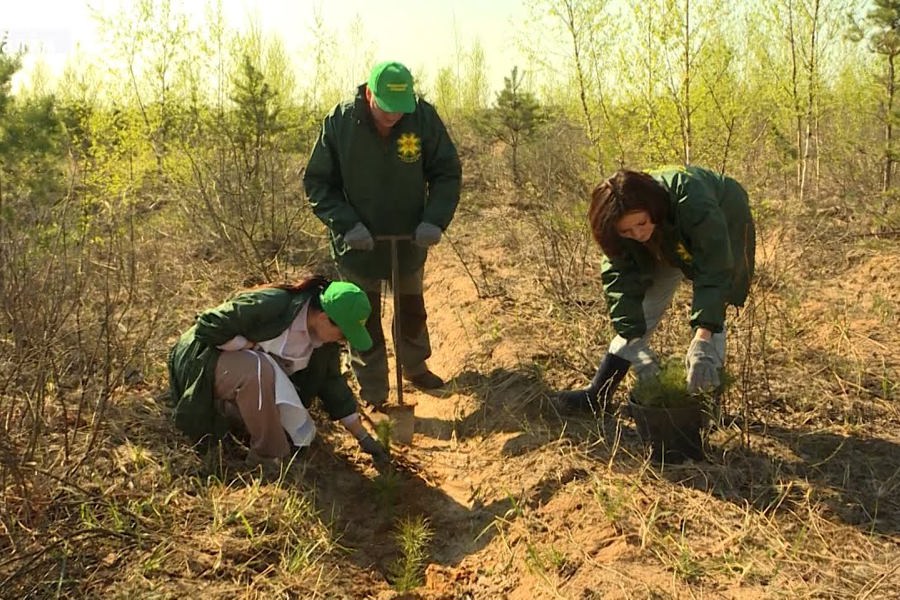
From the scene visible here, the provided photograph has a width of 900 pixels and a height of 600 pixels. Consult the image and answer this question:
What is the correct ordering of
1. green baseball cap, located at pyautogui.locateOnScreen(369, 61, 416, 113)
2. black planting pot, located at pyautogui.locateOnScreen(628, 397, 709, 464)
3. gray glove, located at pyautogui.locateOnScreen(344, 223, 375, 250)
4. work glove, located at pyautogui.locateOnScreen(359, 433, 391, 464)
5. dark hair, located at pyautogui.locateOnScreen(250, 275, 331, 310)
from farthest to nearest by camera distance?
gray glove, located at pyautogui.locateOnScreen(344, 223, 375, 250), green baseball cap, located at pyautogui.locateOnScreen(369, 61, 416, 113), work glove, located at pyautogui.locateOnScreen(359, 433, 391, 464), dark hair, located at pyautogui.locateOnScreen(250, 275, 331, 310), black planting pot, located at pyautogui.locateOnScreen(628, 397, 709, 464)

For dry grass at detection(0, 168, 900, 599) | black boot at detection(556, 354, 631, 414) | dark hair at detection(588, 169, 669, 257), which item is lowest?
dry grass at detection(0, 168, 900, 599)

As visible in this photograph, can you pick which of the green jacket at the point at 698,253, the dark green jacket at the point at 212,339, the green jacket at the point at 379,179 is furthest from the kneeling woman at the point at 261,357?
the green jacket at the point at 698,253

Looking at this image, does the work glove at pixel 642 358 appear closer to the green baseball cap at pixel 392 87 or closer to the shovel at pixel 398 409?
the shovel at pixel 398 409

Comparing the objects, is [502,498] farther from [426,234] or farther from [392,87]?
[392,87]

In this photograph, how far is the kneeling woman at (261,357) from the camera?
301 centimetres

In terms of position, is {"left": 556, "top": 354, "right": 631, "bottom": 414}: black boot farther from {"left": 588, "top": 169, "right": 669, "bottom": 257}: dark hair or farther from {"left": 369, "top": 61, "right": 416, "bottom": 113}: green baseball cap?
{"left": 369, "top": 61, "right": 416, "bottom": 113}: green baseball cap

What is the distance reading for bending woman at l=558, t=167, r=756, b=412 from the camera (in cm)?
276

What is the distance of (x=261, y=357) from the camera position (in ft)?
10.0

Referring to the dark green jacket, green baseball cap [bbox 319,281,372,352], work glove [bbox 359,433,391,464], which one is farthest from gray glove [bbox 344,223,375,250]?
work glove [bbox 359,433,391,464]

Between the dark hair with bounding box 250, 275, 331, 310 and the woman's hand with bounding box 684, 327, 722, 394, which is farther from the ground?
the dark hair with bounding box 250, 275, 331, 310

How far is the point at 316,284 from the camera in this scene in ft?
10.6

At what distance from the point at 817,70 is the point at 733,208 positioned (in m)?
6.45

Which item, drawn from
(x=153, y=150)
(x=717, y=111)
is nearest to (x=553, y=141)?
(x=717, y=111)

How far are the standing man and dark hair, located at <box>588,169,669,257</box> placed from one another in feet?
3.61
